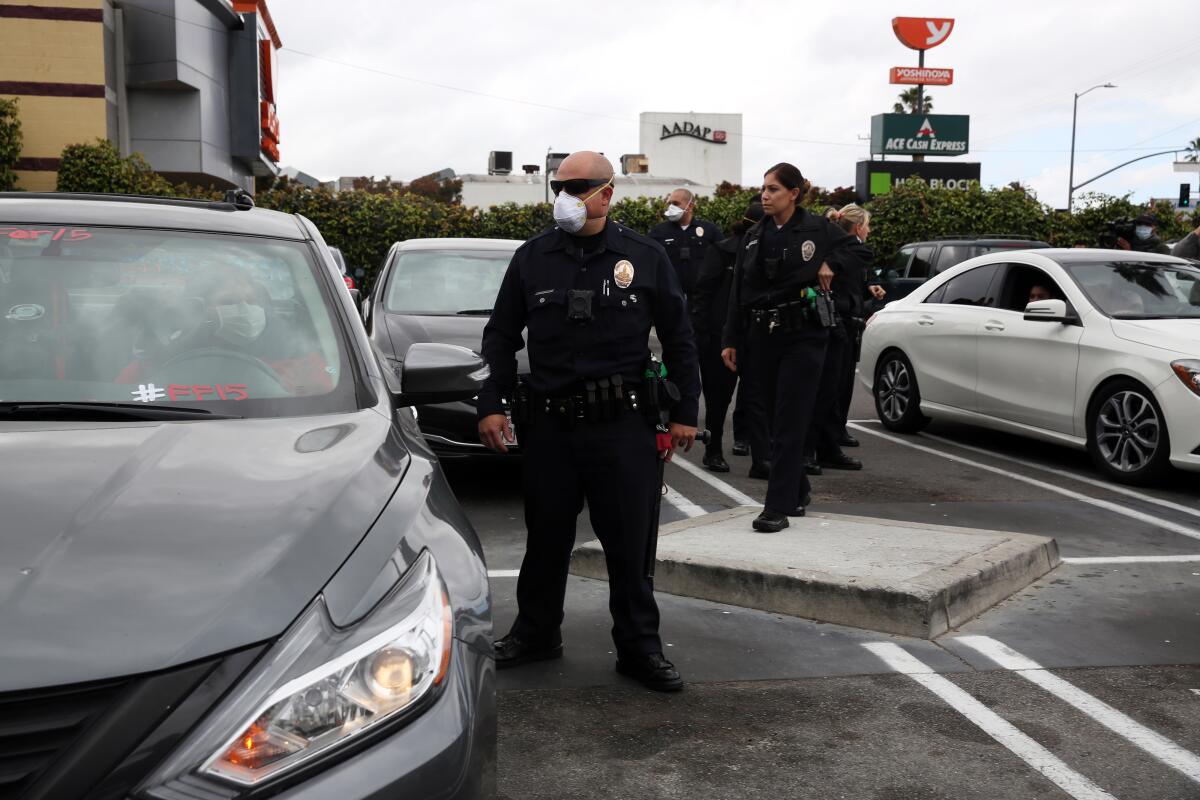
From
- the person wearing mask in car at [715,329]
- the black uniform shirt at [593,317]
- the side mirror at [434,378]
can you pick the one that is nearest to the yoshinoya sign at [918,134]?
the person wearing mask in car at [715,329]

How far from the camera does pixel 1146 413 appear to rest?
25.8ft

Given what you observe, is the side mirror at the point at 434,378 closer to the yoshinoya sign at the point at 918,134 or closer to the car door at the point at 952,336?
the car door at the point at 952,336

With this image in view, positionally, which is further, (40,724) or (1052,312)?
(1052,312)

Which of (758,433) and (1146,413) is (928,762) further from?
(1146,413)

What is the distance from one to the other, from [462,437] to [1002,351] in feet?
14.6

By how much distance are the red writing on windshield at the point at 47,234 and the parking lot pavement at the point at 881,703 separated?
6.33ft

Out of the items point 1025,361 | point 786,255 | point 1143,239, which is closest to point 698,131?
point 1143,239

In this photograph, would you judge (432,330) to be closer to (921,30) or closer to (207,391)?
(207,391)

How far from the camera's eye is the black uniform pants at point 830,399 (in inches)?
302

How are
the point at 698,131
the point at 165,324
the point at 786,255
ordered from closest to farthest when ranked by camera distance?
the point at 165,324 → the point at 786,255 → the point at 698,131

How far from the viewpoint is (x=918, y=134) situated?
5644cm

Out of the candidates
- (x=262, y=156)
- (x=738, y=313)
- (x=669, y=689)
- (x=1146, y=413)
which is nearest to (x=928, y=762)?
(x=669, y=689)

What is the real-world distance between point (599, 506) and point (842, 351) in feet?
15.3

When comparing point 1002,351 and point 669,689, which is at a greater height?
point 1002,351
